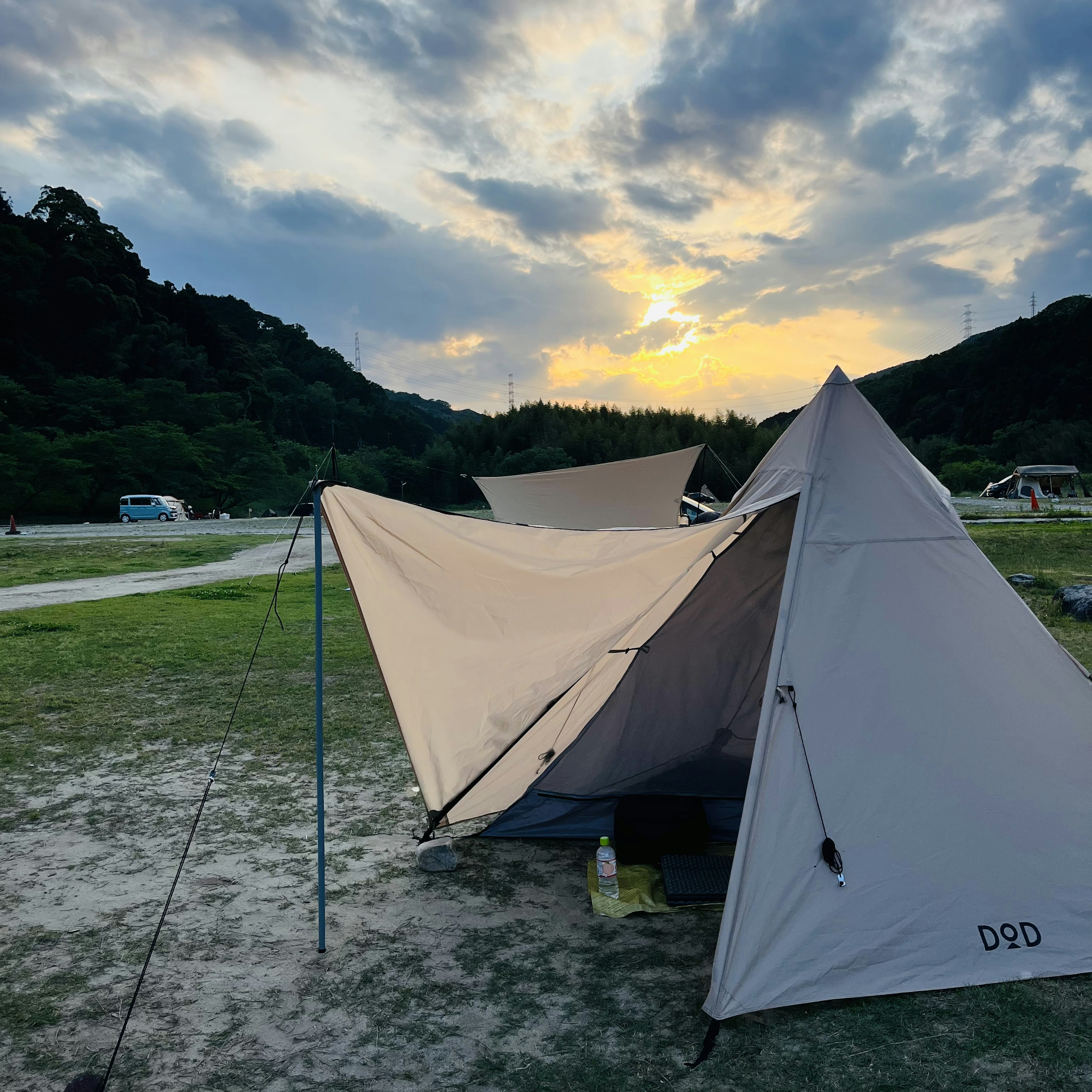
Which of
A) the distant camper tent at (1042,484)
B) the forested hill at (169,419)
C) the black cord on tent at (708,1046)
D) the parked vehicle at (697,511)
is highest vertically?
the forested hill at (169,419)

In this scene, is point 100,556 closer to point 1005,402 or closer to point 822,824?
point 822,824

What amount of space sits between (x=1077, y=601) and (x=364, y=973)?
9473 millimetres

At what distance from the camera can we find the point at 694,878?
3.57 m

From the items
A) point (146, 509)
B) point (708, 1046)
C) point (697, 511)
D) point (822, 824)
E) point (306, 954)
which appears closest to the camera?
point (708, 1046)

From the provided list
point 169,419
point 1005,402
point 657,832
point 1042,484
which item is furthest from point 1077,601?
point 1005,402

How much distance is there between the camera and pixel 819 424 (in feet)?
11.0

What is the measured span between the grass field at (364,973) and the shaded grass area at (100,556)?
11968 millimetres

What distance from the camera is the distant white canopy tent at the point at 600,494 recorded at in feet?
32.9

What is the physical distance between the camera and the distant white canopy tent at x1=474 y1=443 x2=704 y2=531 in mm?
10039

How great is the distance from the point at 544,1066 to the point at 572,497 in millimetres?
9653

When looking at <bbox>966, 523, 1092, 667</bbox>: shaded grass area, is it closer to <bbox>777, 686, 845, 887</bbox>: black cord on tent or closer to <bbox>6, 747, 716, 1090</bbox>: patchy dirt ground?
<bbox>777, 686, 845, 887</bbox>: black cord on tent

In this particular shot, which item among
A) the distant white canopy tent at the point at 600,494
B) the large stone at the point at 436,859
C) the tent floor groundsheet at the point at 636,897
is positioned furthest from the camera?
the distant white canopy tent at the point at 600,494

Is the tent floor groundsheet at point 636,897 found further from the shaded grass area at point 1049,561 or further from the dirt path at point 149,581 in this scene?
the dirt path at point 149,581

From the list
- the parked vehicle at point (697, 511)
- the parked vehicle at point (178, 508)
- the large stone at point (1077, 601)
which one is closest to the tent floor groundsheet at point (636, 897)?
the parked vehicle at point (697, 511)
